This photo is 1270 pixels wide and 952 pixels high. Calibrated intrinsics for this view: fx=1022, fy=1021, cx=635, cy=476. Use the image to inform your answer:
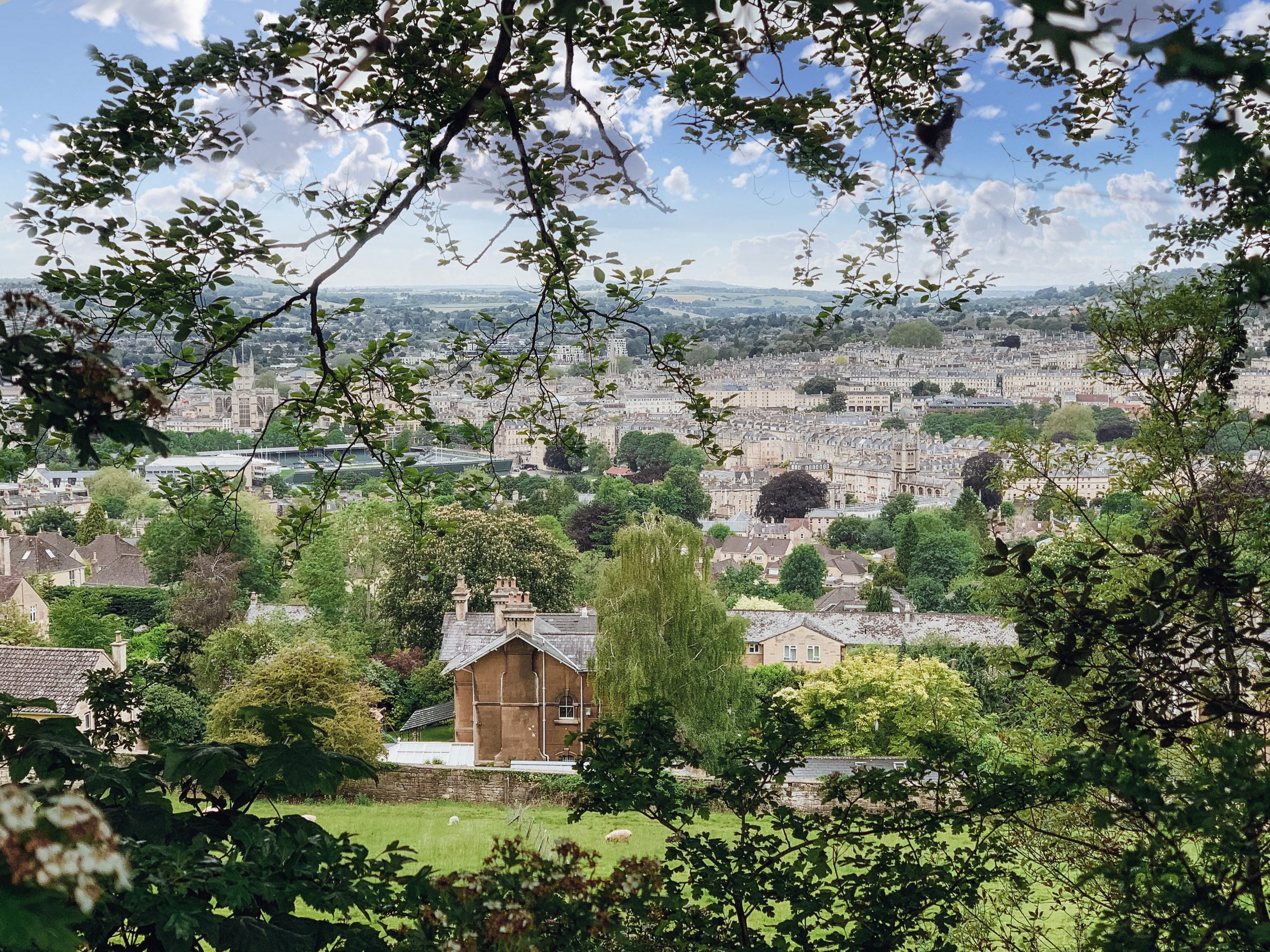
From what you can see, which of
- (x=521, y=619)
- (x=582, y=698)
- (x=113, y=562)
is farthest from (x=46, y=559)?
(x=582, y=698)

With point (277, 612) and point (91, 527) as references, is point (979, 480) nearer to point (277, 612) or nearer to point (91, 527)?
point (277, 612)

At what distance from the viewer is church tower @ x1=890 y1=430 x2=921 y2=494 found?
2836 centimetres

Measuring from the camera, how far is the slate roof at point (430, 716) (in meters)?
13.1

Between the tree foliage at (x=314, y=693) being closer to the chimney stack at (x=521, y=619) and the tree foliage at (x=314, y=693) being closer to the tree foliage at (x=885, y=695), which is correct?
the chimney stack at (x=521, y=619)

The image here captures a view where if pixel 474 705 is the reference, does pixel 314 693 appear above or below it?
above

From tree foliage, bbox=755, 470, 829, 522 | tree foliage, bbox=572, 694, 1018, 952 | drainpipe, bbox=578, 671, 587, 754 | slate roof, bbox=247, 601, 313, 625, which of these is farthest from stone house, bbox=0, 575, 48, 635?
tree foliage, bbox=755, 470, 829, 522

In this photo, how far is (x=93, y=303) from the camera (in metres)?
2.21

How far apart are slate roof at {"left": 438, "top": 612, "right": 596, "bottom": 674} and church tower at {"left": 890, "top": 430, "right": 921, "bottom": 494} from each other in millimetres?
16872

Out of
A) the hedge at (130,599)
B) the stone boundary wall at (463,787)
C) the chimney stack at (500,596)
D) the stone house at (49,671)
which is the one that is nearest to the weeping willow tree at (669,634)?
the stone boundary wall at (463,787)

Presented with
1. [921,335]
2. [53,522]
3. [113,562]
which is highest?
[921,335]

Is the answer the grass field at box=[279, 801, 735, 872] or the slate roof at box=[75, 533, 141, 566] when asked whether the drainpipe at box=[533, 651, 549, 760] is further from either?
A: the slate roof at box=[75, 533, 141, 566]

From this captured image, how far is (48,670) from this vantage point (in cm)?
743

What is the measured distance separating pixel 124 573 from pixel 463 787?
596 inches

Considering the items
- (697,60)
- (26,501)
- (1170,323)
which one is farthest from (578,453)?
(26,501)
